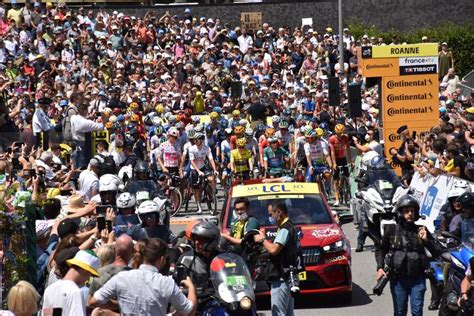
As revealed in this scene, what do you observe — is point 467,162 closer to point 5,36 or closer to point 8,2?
point 5,36

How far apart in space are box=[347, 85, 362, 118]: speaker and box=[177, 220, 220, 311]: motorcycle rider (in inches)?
804

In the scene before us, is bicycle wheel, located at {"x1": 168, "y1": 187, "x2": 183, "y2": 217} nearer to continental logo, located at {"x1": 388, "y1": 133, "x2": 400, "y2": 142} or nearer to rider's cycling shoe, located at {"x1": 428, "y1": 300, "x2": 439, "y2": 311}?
continental logo, located at {"x1": 388, "y1": 133, "x2": 400, "y2": 142}

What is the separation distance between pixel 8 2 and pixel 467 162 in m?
29.7

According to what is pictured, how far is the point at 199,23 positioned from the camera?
46.0 m

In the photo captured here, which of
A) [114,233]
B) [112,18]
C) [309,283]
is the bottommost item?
[309,283]

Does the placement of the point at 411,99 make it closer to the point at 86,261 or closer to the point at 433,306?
the point at 433,306

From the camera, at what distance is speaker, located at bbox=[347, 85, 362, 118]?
31766 millimetres

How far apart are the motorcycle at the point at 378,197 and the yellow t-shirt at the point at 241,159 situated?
6156 millimetres

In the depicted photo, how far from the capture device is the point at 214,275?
11312 mm

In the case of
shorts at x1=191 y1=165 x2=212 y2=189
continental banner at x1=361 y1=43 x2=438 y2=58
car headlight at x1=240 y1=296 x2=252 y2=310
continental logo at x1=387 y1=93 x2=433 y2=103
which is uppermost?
continental banner at x1=361 y1=43 x2=438 y2=58

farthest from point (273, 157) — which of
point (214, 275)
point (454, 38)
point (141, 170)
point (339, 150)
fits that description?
point (454, 38)

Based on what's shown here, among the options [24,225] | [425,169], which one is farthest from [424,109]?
[24,225]

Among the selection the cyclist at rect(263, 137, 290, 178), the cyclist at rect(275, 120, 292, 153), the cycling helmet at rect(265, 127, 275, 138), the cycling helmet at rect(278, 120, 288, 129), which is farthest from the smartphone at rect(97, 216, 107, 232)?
the cycling helmet at rect(278, 120, 288, 129)

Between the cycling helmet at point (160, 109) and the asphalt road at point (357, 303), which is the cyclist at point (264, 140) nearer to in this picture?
the cycling helmet at point (160, 109)
